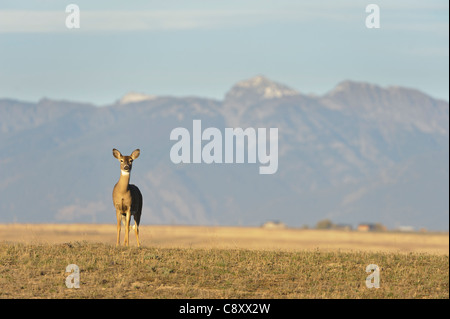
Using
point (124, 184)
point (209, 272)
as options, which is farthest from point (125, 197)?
point (209, 272)

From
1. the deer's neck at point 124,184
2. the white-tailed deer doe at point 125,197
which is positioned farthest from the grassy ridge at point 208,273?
the deer's neck at point 124,184

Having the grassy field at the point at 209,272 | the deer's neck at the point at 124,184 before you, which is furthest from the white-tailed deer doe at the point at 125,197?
the grassy field at the point at 209,272

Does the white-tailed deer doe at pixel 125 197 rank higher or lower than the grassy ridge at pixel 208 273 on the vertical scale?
higher

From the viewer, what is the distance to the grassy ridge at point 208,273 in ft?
80.4

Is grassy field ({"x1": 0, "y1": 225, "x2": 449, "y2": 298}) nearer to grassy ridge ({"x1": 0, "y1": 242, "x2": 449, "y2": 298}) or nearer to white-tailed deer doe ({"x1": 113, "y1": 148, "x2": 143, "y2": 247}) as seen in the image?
grassy ridge ({"x1": 0, "y1": 242, "x2": 449, "y2": 298})

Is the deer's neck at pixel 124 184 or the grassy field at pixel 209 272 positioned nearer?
the grassy field at pixel 209 272

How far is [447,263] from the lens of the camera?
2952 cm

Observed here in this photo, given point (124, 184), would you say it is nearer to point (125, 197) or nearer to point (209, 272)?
point (125, 197)

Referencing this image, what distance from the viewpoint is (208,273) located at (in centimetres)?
2650

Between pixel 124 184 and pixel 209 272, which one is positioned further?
pixel 124 184

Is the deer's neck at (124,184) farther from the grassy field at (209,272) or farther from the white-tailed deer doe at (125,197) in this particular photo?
the grassy field at (209,272)

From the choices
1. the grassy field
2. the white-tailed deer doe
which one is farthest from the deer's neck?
the grassy field
